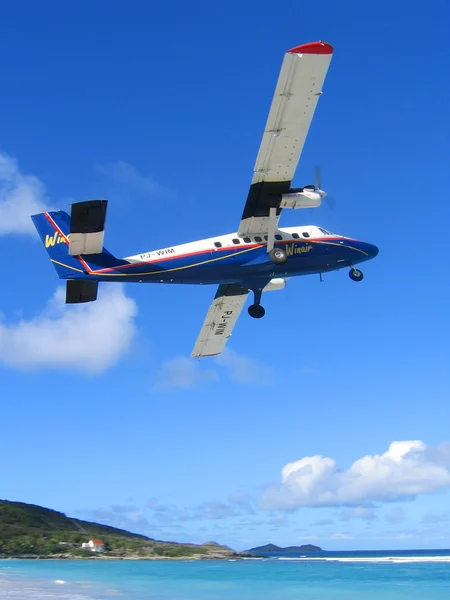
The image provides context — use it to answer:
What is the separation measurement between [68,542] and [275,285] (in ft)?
292

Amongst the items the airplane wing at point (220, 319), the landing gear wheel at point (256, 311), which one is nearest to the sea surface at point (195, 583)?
the airplane wing at point (220, 319)

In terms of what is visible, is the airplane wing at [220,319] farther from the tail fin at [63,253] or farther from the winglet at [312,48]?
the winglet at [312,48]

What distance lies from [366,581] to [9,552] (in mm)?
52196

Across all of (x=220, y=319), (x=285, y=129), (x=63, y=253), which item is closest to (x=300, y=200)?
(x=285, y=129)

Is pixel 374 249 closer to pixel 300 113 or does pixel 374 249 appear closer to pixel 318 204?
pixel 318 204

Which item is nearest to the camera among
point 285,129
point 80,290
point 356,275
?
point 285,129

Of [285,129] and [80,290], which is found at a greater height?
[285,129]

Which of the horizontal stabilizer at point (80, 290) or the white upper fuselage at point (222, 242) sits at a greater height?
the white upper fuselage at point (222, 242)

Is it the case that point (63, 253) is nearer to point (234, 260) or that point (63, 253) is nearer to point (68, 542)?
point (234, 260)

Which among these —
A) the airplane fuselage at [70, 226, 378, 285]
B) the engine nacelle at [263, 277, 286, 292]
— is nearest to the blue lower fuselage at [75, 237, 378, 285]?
the airplane fuselage at [70, 226, 378, 285]

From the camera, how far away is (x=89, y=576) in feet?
255

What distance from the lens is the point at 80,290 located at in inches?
880

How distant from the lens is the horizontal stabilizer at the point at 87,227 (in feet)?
66.0

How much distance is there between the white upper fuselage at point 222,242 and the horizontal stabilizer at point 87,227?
1317 mm
